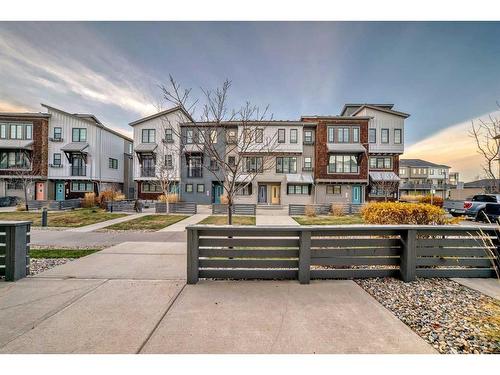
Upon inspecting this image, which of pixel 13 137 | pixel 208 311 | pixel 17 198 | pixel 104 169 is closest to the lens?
pixel 208 311

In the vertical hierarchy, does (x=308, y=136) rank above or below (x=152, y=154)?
above

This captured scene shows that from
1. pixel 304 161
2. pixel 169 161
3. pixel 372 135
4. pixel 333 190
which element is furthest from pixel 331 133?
pixel 169 161

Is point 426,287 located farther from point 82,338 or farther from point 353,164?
point 353,164

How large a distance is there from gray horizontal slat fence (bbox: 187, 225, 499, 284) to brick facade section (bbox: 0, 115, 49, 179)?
111 ft

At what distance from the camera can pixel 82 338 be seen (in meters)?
2.61

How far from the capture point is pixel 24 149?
1033 inches

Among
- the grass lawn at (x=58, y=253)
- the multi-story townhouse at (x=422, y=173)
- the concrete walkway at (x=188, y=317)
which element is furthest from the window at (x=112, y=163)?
the multi-story townhouse at (x=422, y=173)

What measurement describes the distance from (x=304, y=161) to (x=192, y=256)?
79.8 ft

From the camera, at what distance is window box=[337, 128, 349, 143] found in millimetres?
25922

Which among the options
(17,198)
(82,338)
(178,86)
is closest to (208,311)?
(82,338)

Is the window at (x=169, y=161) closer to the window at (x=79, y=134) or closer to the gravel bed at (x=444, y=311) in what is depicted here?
the window at (x=79, y=134)

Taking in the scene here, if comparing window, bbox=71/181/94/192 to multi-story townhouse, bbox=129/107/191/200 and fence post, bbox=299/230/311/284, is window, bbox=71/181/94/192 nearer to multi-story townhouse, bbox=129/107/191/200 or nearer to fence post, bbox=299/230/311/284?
multi-story townhouse, bbox=129/107/191/200

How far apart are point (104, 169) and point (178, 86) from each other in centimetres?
2844

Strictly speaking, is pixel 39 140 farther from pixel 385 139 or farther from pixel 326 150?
pixel 385 139
